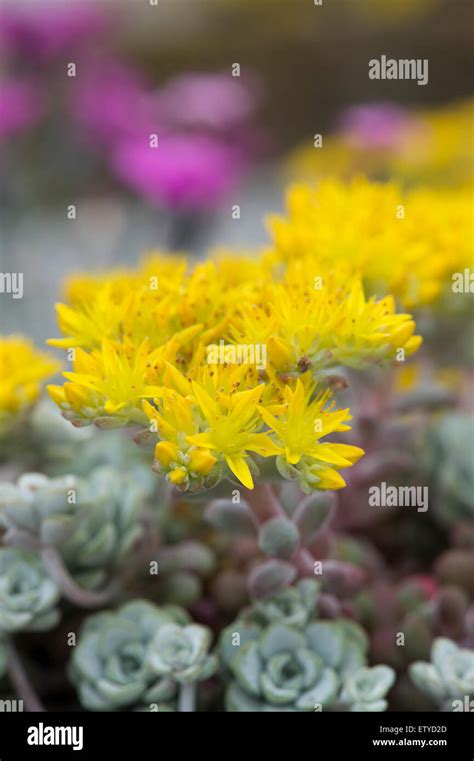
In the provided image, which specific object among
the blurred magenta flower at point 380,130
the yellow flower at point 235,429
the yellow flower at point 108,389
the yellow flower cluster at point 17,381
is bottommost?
the yellow flower at point 235,429

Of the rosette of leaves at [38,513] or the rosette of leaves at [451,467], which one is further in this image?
the rosette of leaves at [451,467]

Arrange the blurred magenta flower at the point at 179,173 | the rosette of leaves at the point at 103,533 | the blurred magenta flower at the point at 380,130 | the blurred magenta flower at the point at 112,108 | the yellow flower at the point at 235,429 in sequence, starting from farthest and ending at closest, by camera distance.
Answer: the blurred magenta flower at the point at 112,108 < the blurred magenta flower at the point at 380,130 < the blurred magenta flower at the point at 179,173 < the rosette of leaves at the point at 103,533 < the yellow flower at the point at 235,429

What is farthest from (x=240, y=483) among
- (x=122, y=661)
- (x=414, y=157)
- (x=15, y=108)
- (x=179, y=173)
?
(x=15, y=108)

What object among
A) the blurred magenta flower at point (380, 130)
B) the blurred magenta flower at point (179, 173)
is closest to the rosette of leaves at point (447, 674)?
the blurred magenta flower at point (179, 173)

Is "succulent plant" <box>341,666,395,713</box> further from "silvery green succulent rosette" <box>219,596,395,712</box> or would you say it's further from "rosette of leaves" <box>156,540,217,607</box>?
"rosette of leaves" <box>156,540,217,607</box>

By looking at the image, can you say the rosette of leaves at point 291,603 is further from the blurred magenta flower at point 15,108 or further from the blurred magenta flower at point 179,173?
the blurred magenta flower at point 15,108

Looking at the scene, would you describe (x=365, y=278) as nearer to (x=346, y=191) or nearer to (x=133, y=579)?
(x=346, y=191)

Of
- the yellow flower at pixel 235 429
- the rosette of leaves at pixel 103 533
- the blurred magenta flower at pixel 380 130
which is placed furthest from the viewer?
the blurred magenta flower at pixel 380 130

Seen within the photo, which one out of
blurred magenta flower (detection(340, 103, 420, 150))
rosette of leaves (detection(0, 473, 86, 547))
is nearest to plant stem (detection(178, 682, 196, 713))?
rosette of leaves (detection(0, 473, 86, 547))
